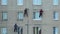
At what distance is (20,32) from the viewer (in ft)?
95.3

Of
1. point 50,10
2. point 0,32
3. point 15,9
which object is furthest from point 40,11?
point 0,32

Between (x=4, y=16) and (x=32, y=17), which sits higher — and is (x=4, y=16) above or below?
above

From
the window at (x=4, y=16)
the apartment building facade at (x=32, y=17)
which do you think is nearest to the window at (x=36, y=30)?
the apartment building facade at (x=32, y=17)

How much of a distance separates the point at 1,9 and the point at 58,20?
6751mm

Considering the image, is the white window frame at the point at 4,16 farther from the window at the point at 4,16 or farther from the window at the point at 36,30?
the window at the point at 36,30

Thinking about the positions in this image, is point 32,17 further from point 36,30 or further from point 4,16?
point 4,16

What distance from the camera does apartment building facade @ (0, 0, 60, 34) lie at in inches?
1140

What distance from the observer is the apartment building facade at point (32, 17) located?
95.0ft

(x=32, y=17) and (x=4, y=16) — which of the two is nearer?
(x=32, y=17)

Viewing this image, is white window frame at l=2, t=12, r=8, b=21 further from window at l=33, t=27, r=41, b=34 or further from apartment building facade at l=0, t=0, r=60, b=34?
window at l=33, t=27, r=41, b=34

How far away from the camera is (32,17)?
2909 centimetres

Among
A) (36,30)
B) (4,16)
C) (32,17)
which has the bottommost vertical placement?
(36,30)

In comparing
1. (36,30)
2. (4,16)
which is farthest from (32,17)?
(4,16)

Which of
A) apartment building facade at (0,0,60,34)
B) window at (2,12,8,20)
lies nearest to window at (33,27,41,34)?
apartment building facade at (0,0,60,34)
